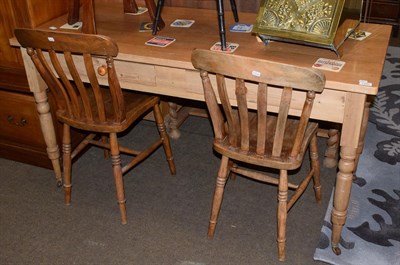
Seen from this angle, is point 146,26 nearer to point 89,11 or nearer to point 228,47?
point 89,11

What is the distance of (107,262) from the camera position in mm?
2035

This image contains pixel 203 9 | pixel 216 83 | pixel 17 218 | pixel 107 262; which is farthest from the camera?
pixel 203 9

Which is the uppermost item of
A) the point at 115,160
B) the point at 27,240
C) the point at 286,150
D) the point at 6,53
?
the point at 6,53

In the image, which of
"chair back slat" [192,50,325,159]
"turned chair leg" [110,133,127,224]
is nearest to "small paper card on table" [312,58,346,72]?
"chair back slat" [192,50,325,159]

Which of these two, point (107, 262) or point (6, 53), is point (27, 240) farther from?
point (6, 53)

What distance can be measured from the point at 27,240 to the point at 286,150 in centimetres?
118

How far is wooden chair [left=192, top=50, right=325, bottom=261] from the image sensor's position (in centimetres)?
160

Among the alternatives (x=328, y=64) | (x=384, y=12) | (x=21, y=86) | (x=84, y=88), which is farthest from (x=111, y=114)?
(x=384, y=12)

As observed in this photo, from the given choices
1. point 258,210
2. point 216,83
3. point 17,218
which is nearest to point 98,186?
point 17,218

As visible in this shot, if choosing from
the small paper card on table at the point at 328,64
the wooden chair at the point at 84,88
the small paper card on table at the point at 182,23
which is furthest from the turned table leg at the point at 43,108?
the small paper card on table at the point at 328,64

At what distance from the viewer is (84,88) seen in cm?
199

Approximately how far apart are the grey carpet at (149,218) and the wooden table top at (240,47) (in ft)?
2.48

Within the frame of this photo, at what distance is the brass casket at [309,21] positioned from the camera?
177 cm

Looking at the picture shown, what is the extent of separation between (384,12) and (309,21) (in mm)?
2640
